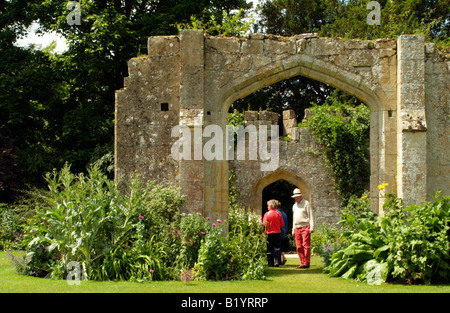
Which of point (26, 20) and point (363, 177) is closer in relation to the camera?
point (363, 177)

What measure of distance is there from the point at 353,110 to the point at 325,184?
2.36 meters

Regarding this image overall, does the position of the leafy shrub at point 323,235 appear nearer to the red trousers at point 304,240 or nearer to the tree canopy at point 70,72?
the red trousers at point 304,240

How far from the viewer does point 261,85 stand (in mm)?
10156

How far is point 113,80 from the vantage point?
60.2 feet

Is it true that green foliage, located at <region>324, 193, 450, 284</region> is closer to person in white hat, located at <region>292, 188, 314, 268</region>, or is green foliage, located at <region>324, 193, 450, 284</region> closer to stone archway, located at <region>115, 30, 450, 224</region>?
person in white hat, located at <region>292, 188, 314, 268</region>

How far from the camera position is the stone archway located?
9781mm

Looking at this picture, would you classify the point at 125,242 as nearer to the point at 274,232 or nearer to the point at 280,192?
the point at 274,232

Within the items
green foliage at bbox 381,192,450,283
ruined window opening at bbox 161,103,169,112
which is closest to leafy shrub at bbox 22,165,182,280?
ruined window opening at bbox 161,103,169,112

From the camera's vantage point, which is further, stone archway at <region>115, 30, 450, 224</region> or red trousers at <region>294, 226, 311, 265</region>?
red trousers at <region>294, 226, 311, 265</region>

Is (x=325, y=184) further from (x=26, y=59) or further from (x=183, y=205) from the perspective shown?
(x=26, y=59)

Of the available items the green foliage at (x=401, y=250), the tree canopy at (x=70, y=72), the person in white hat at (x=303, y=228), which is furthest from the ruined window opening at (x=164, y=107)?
the tree canopy at (x=70, y=72)

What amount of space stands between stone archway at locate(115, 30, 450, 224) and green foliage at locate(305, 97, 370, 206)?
5745 millimetres

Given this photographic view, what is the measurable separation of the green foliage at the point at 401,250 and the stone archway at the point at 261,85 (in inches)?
53.0
